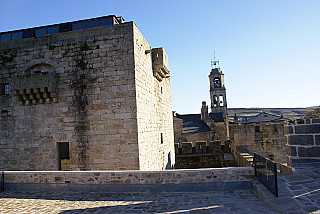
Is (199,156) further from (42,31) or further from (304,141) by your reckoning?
(42,31)

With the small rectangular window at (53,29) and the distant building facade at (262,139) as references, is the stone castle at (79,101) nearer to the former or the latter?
the small rectangular window at (53,29)

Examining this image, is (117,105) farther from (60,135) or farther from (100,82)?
(60,135)

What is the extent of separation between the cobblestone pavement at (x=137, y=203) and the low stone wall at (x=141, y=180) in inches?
6.5

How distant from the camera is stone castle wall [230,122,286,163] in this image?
13.5m

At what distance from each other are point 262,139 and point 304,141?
895 centimetres

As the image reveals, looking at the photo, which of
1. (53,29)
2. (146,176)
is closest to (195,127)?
(53,29)

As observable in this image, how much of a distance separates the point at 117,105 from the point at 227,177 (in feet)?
A: 14.2

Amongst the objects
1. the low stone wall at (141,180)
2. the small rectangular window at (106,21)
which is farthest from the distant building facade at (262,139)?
the small rectangular window at (106,21)

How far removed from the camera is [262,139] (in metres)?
13.7

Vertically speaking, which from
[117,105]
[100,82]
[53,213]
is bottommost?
[53,213]

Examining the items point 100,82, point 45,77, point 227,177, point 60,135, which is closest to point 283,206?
point 227,177

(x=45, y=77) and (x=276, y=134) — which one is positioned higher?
(x=45, y=77)

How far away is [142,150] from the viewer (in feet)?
26.2

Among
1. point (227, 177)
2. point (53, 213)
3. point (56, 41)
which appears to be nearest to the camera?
point (53, 213)
